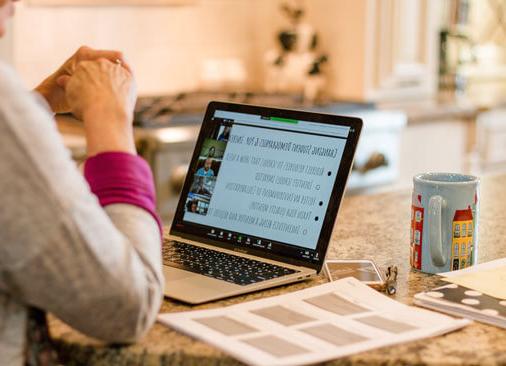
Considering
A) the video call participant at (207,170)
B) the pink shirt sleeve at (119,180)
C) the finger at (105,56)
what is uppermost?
the finger at (105,56)

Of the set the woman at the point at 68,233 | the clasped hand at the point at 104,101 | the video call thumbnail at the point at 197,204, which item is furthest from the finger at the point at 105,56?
the video call thumbnail at the point at 197,204

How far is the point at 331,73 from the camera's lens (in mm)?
3555

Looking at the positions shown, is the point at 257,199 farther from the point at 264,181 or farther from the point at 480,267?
the point at 480,267

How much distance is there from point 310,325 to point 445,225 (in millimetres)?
357

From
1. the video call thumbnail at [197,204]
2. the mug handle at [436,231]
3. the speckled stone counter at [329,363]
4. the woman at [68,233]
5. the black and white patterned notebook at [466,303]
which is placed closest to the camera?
the woman at [68,233]

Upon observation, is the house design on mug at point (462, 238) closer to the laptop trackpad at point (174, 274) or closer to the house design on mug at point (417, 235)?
the house design on mug at point (417, 235)

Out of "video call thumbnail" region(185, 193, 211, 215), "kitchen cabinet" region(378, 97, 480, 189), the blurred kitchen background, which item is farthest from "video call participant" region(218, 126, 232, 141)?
"kitchen cabinet" region(378, 97, 480, 189)

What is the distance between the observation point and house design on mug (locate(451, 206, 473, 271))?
1.30m

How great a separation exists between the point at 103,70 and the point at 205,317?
1.13 ft

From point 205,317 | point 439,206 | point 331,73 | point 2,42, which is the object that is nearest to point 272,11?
point 331,73

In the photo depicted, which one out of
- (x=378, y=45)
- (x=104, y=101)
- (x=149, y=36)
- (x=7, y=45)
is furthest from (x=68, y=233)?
(x=378, y=45)

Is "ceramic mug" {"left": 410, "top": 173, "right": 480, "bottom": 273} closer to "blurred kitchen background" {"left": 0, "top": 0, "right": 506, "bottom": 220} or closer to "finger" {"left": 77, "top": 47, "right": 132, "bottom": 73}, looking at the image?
"finger" {"left": 77, "top": 47, "right": 132, "bottom": 73}

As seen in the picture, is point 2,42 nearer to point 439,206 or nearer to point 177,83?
point 177,83

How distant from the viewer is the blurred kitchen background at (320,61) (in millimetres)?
3137
